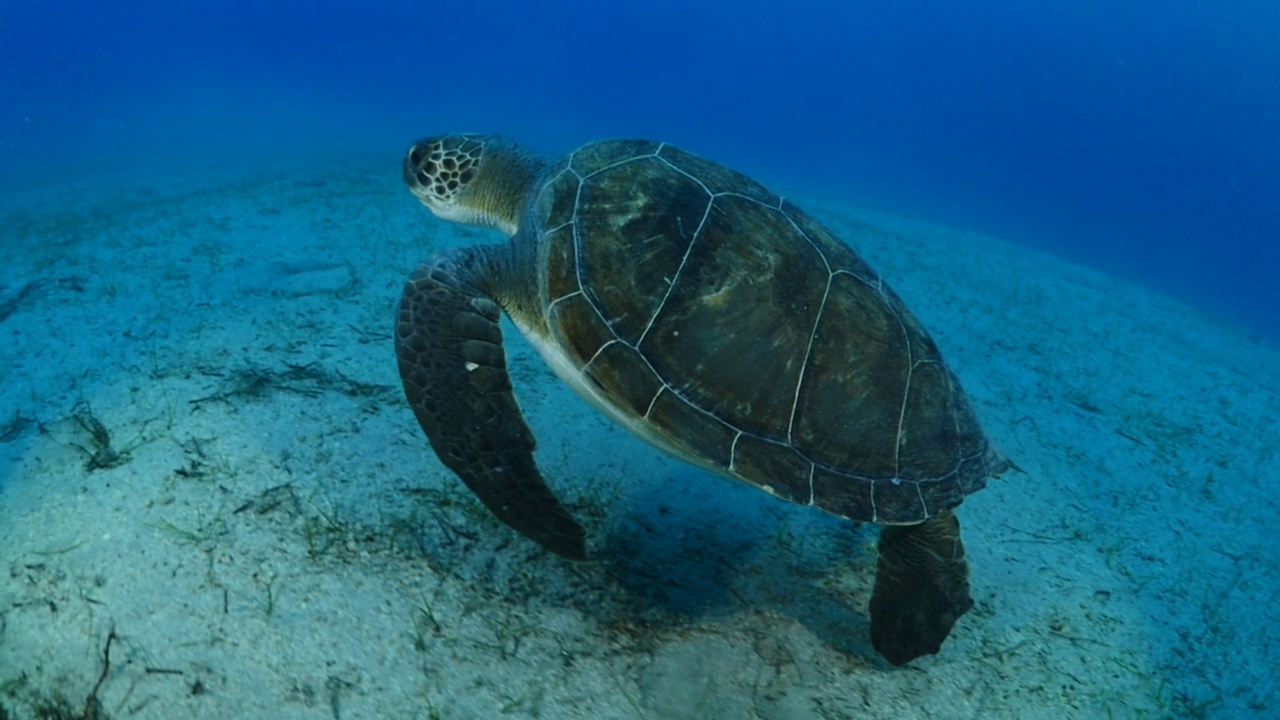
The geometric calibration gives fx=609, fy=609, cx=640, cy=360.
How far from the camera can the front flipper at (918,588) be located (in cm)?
297

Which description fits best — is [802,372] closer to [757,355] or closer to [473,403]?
[757,355]

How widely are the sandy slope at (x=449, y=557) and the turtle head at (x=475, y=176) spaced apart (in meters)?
1.23

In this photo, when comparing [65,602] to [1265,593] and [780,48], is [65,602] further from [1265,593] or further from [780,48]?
[780,48]

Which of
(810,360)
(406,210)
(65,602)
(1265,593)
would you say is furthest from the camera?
(406,210)

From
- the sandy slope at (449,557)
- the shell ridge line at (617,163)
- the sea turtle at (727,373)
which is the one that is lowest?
the sandy slope at (449,557)

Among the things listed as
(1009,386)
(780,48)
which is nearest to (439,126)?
(1009,386)

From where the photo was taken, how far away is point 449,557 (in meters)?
2.83

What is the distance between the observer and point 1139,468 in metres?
5.55

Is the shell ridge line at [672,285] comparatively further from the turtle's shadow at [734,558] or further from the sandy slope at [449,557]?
the sandy slope at [449,557]

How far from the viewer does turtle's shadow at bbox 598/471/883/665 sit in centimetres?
312

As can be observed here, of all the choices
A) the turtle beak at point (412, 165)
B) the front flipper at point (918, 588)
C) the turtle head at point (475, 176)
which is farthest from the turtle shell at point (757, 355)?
the turtle beak at point (412, 165)

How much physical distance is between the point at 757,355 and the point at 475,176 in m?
2.78

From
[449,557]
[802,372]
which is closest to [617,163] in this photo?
[802,372]

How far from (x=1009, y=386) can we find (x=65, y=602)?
7.67 m
